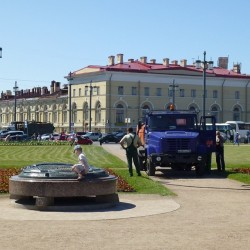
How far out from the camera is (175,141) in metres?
23.3

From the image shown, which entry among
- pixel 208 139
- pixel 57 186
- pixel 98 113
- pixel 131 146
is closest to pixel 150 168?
pixel 131 146

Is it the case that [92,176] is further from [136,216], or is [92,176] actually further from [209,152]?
[209,152]

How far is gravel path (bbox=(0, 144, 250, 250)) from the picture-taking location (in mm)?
9781

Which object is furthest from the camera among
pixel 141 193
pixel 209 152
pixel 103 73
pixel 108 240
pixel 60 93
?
pixel 60 93

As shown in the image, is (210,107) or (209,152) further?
(210,107)

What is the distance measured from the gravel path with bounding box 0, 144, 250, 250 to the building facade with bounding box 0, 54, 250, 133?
80.2m

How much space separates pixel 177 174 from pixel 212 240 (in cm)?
1443

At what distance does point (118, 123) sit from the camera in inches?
3846

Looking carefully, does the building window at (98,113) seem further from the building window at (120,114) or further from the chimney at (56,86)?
the chimney at (56,86)

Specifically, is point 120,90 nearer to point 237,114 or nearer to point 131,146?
point 237,114

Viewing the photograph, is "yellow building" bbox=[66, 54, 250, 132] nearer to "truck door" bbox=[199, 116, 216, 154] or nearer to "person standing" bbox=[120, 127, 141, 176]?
"truck door" bbox=[199, 116, 216, 154]

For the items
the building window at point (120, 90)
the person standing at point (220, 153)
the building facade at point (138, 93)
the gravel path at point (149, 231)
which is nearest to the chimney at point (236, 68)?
the building facade at point (138, 93)

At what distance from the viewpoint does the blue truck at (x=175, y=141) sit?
23.2m

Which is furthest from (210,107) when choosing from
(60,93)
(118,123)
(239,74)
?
(60,93)
